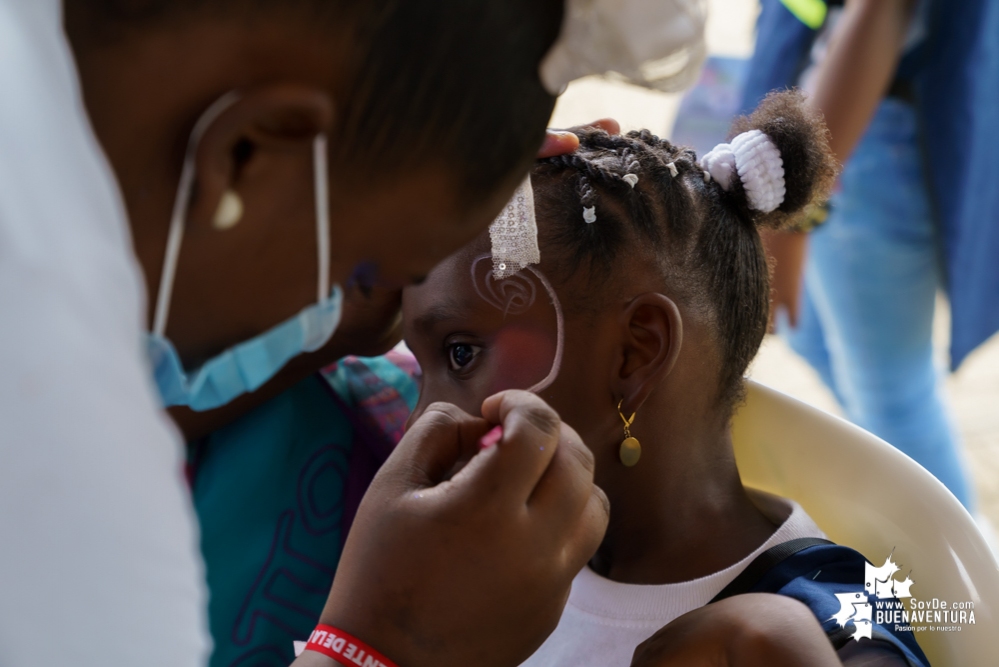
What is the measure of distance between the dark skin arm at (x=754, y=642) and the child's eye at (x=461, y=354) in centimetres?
39

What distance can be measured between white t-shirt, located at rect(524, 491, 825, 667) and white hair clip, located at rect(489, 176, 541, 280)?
1.37 feet

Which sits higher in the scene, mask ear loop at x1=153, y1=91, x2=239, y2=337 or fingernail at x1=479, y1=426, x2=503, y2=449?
mask ear loop at x1=153, y1=91, x2=239, y2=337

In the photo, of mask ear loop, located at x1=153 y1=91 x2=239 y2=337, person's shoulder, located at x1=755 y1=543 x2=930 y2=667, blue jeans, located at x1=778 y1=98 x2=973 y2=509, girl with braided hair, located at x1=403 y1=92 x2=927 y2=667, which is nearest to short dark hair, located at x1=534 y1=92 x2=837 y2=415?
girl with braided hair, located at x1=403 y1=92 x2=927 y2=667

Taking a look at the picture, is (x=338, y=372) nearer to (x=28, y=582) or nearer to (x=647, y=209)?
(x=647, y=209)

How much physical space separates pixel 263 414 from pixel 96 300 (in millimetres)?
768

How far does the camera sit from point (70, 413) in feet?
1.51

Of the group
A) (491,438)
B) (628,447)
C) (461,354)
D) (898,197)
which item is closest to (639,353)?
(628,447)

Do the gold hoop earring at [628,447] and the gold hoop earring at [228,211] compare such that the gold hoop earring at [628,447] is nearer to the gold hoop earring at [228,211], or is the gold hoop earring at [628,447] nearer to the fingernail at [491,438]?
the fingernail at [491,438]

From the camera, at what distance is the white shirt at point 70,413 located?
0.45m

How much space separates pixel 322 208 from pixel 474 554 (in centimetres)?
30

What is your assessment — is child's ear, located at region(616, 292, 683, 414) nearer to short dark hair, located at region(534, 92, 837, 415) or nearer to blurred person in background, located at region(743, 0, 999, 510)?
short dark hair, located at region(534, 92, 837, 415)

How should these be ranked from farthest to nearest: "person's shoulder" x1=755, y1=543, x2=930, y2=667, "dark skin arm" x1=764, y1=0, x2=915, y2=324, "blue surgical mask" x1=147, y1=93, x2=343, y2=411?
"dark skin arm" x1=764, y1=0, x2=915, y2=324
"person's shoulder" x1=755, y1=543, x2=930, y2=667
"blue surgical mask" x1=147, y1=93, x2=343, y2=411

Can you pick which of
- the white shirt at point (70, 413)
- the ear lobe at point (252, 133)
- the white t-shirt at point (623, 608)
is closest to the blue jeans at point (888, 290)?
the white t-shirt at point (623, 608)

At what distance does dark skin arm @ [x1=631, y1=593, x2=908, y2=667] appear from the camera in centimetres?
76
